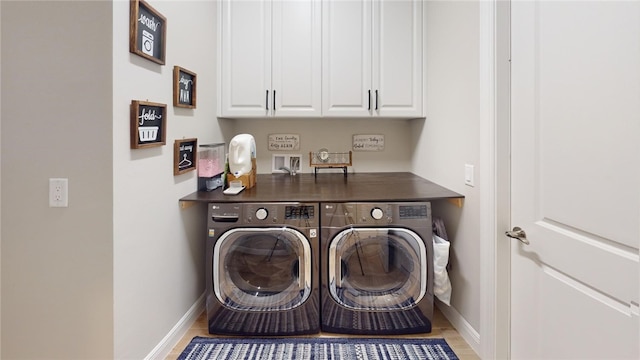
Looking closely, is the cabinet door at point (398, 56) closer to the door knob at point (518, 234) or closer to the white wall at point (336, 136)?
the white wall at point (336, 136)

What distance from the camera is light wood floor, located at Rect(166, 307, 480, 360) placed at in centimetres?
180

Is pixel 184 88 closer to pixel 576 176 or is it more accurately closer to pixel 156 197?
pixel 156 197

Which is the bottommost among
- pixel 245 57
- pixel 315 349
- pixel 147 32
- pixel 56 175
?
pixel 315 349

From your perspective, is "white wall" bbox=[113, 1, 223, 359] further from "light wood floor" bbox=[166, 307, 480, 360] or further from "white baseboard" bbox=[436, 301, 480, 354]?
"white baseboard" bbox=[436, 301, 480, 354]

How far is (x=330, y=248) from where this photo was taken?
6.22 feet

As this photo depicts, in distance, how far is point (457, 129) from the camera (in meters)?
1.96

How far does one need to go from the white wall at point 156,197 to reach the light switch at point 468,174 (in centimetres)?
161

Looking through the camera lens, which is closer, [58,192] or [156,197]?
[58,192]

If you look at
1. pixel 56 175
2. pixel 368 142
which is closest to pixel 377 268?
pixel 368 142

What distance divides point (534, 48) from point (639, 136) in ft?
1.85

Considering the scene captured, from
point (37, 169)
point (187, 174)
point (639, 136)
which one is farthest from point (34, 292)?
point (639, 136)

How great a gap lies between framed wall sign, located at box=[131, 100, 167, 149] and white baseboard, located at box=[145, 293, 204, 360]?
102 cm

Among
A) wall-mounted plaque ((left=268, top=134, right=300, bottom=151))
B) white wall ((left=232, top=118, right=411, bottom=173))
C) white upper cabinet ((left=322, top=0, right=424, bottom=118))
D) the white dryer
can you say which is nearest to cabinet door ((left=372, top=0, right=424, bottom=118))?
white upper cabinet ((left=322, top=0, right=424, bottom=118))

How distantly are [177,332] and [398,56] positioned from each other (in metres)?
2.30
